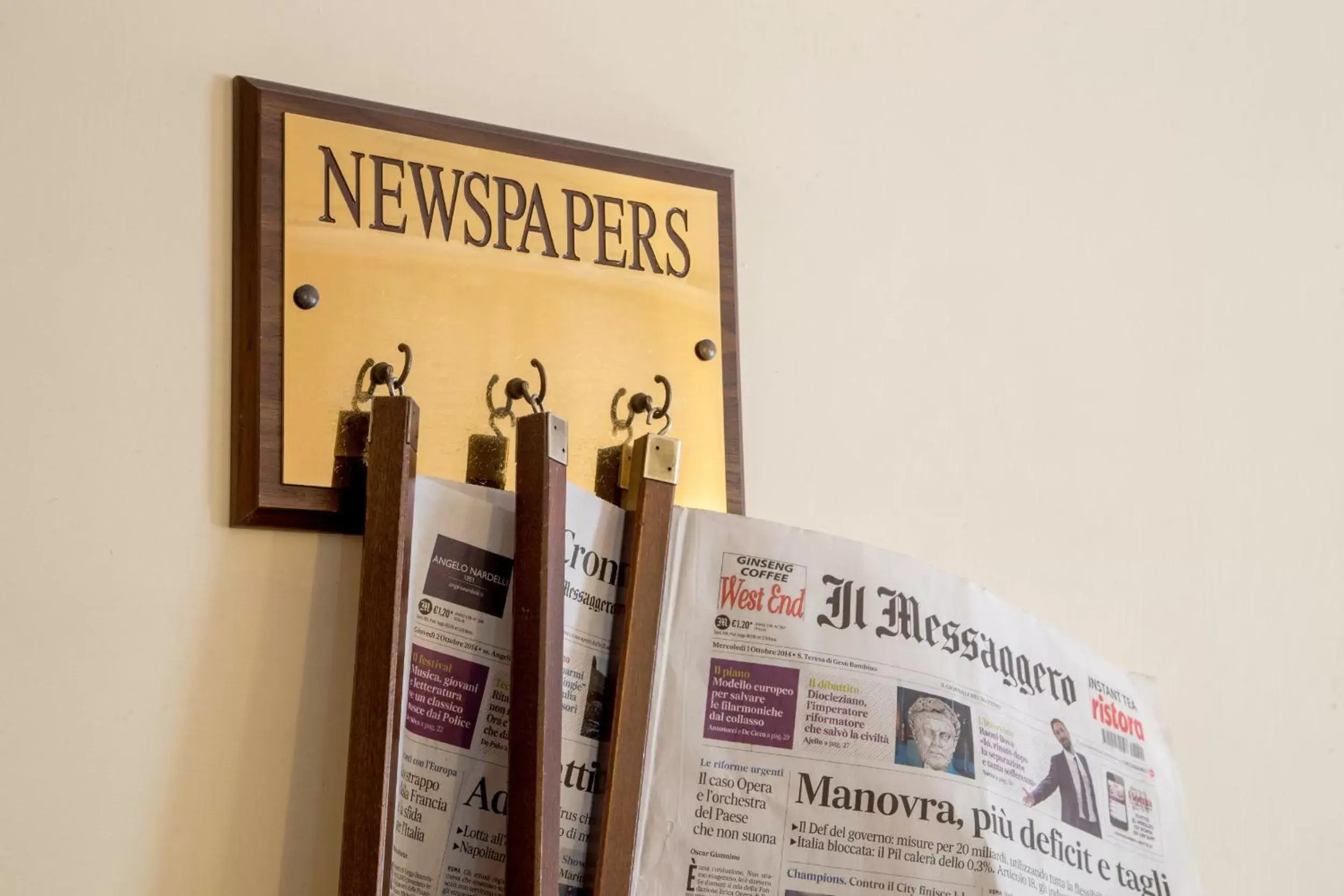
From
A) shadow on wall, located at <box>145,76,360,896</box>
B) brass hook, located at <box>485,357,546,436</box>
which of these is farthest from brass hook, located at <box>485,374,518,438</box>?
shadow on wall, located at <box>145,76,360,896</box>

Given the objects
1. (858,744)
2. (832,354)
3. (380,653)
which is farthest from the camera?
(832,354)

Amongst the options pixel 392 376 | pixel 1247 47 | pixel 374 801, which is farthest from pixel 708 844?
pixel 1247 47

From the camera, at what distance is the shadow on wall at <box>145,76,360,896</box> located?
65cm

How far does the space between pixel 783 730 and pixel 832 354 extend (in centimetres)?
25

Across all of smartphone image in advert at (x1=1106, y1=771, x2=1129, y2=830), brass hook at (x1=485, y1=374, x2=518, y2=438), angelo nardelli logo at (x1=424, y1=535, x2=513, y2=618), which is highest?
brass hook at (x1=485, y1=374, x2=518, y2=438)

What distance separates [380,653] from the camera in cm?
64

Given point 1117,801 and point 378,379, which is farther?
point 1117,801

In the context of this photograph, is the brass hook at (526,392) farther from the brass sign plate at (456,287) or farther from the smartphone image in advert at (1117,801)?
the smartphone image in advert at (1117,801)

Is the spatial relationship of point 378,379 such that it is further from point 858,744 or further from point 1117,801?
point 1117,801

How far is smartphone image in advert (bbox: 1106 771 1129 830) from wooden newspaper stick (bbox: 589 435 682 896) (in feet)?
1.03

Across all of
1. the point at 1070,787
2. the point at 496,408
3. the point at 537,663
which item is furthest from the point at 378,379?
the point at 1070,787

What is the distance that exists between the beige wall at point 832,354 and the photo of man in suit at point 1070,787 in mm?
100

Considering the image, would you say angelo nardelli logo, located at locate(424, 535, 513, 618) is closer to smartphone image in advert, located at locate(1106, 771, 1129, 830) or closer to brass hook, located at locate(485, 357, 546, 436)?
brass hook, located at locate(485, 357, 546, 436)

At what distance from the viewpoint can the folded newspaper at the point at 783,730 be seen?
26.7 inches
